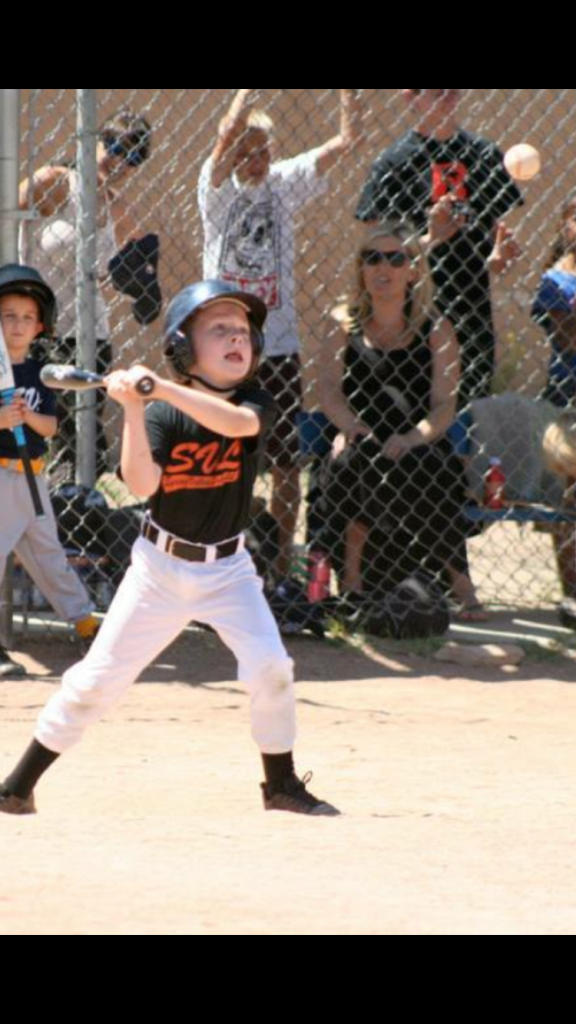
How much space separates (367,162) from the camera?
35.0 ft

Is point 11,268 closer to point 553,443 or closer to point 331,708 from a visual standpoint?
point 331,708

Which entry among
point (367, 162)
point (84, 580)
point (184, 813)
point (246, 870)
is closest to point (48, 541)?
point (84, 580)

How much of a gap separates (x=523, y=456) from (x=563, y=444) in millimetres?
335

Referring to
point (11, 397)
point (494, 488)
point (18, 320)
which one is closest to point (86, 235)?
point (18, 320)

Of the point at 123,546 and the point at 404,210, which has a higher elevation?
the point at 404,210

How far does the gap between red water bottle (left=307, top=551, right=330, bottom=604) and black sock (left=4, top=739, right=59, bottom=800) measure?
289 cm

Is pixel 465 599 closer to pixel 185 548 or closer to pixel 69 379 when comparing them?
pixel 185 548

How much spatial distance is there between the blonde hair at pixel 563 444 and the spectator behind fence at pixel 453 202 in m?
0.46

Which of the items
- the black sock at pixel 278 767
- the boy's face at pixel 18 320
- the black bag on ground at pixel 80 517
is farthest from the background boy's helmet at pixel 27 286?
the black sock at pixel 278 767

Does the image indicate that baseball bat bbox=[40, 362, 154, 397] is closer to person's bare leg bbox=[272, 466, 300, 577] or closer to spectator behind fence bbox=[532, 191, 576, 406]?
person's bare leg bbox=[272, 466, 300, 577]

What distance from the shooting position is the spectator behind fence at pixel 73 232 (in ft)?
23.2

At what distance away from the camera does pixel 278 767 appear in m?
4.68

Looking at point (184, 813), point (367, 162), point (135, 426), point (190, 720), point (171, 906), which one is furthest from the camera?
point (367, 162)

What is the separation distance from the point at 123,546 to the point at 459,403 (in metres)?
1.69
